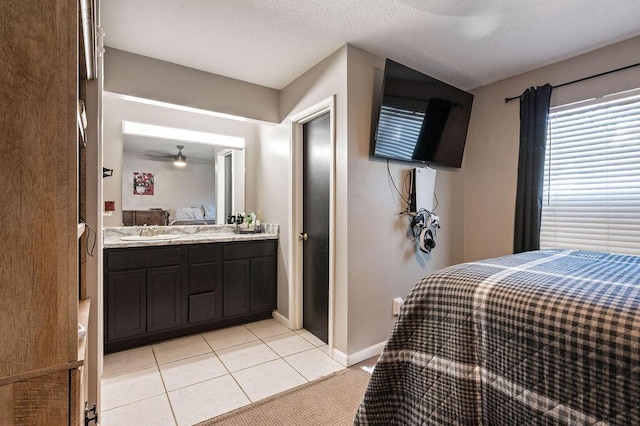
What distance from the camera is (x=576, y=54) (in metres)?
2.34

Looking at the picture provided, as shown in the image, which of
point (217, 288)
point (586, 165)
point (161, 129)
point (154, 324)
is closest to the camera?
point (586, 165)

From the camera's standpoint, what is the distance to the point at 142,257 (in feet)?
8.02

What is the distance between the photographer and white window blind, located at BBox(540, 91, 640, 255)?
2109 mm

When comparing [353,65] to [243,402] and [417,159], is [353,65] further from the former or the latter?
[243,402]

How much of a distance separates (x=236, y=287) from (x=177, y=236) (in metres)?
0.82

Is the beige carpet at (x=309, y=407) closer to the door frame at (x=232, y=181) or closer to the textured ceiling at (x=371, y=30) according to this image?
the door frame at (x=232, y=181)

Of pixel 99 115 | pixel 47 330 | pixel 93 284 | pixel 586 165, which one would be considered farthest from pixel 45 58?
pixel 586 165

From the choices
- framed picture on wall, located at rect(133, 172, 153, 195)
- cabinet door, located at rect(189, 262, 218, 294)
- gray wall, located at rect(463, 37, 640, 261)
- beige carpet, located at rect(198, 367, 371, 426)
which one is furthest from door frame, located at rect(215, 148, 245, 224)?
gray wall, located at rect(463, 37, 640, 261)

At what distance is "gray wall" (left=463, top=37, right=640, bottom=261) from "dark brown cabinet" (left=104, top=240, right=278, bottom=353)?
2145 millimetres

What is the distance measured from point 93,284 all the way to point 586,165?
3410 millimetres

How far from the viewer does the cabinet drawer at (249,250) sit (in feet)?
9.40

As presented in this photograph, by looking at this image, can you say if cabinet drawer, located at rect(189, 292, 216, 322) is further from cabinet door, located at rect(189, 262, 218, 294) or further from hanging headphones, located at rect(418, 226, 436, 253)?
hanging headphones, located at rect(418, 226, 436, 253)

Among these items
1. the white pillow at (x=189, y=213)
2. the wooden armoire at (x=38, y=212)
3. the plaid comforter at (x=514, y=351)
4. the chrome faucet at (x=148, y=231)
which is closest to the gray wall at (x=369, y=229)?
the plaid comforter at (x=514, y=351)

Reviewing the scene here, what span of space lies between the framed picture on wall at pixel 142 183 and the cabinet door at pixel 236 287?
1114 mm
